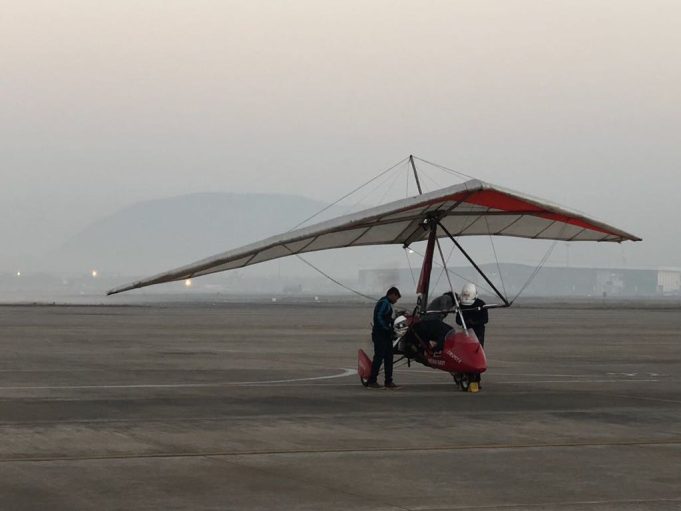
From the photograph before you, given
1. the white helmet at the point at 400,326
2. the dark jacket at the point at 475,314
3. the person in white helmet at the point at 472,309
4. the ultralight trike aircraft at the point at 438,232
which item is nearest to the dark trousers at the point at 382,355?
the ultralight trike aircraft at the point at 438,232

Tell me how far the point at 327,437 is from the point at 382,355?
23.3 feet

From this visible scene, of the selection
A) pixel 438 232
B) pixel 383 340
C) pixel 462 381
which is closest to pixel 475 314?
pixel 462 381

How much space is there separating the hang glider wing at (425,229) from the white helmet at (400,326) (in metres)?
1.81

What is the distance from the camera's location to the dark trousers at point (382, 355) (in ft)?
69.8

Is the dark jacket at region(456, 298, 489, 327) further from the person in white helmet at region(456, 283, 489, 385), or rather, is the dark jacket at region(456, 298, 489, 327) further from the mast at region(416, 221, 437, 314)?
the mast at region(416, 221, 437, 314)

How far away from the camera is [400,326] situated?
73.2 feet

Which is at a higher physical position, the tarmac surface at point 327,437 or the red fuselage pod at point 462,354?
the red fuselage pod at point 462,354

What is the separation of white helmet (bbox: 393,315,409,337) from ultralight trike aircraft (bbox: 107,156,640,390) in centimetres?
4

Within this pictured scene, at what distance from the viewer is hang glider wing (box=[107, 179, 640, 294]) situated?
20641mm

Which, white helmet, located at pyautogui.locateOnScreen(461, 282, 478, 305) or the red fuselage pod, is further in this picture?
white helmet, located at pyautogui.locateOnScreen(461, 282, 478, 305)

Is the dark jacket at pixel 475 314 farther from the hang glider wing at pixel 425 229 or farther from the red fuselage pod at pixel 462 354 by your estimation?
the hang glider wing at pixel 425 229

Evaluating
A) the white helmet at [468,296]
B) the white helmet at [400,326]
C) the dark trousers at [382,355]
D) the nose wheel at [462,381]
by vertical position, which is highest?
the white helmet at [468,296]

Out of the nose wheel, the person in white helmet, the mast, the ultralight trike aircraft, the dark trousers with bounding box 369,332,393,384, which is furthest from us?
the person in white helmet

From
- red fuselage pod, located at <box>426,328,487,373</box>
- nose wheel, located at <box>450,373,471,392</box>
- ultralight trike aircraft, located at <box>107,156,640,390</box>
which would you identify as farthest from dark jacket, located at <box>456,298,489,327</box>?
nose wheel, located at <box>450,373,471,392</box>
